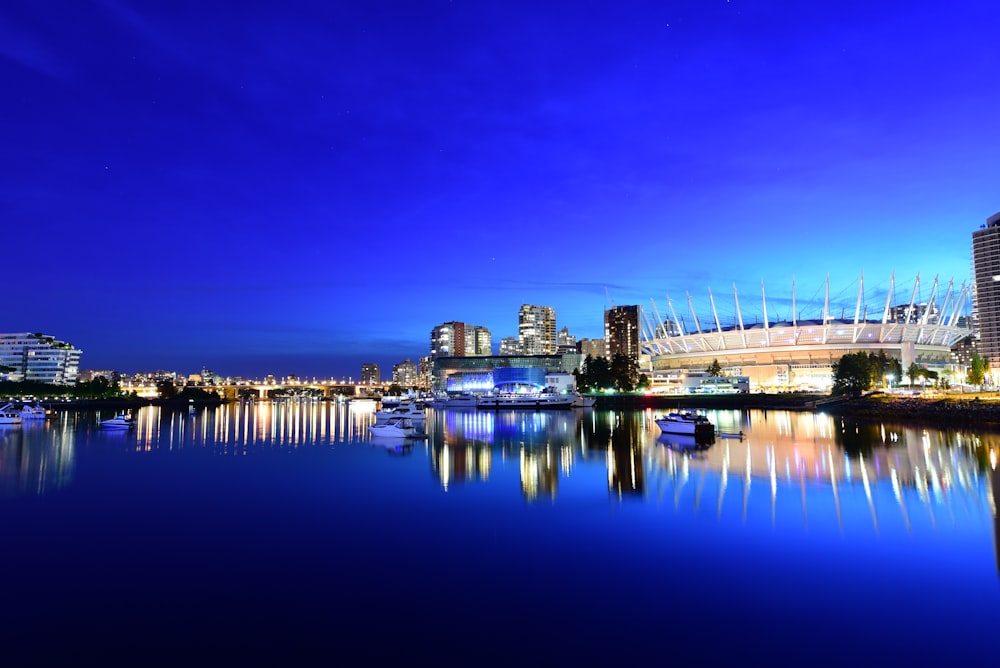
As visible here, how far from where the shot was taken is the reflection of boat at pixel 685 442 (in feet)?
116

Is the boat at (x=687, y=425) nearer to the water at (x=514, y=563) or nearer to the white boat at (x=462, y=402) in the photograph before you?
the water at (x=514, y=563)

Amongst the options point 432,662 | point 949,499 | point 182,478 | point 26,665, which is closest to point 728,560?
point 432,662

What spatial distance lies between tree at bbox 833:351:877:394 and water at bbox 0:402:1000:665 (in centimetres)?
6118

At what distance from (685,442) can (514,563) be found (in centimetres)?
2742

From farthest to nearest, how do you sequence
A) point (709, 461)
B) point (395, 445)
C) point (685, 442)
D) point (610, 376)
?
point (610, 376) → point (395, 445) → point (685, 442) → point (709, 461)

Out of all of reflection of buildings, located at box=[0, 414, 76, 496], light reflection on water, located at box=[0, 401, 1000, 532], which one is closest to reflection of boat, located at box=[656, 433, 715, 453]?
light reflection on water, located at box=[0, 401, 1000, 532]

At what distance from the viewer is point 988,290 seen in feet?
423

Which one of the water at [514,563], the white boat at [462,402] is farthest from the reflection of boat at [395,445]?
the white boat at [462,402]

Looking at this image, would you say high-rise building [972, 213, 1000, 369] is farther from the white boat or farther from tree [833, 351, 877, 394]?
the white boat

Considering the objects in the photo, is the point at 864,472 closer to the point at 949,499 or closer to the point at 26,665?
the point at 949,499

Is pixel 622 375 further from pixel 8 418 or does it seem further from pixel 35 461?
pixel 35 461

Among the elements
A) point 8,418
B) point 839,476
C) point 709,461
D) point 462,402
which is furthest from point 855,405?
point 8,418

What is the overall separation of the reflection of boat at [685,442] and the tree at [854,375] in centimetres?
5297

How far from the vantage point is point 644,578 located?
1245cm
